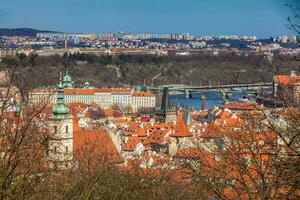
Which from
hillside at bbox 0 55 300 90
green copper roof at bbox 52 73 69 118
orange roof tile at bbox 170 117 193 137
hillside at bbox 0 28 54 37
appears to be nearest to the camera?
green copper roof at bbox 52 73 69 118

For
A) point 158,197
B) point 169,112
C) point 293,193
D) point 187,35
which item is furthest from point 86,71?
point 187,35

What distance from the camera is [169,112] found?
20.0m

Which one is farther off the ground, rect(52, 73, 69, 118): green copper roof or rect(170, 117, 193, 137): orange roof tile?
rect(52, 73, 69, 118): green copper roof

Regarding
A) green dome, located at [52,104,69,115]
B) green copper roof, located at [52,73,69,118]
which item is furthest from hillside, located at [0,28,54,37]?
green dome, located at [52,104,69,115]

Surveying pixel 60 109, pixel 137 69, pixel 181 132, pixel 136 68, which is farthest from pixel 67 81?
pixel 60 109

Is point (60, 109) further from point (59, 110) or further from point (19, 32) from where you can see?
point (19, 32)

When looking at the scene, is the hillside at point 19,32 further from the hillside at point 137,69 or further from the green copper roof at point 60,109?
the green copper roof at point 60,109

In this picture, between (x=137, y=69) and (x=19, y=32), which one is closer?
(x=137, y=69)

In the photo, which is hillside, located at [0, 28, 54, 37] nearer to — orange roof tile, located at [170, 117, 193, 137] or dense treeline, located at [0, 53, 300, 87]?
dense treeline, located at [0, 53, 300, 87]

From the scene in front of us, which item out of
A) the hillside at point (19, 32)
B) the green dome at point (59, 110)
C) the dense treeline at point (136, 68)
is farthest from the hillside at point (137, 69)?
the green dome at point (59, 110)

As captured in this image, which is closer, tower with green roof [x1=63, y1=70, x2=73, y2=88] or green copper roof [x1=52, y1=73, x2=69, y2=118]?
green copper roof [x1=52, y1=73, x2=69, y2=118]

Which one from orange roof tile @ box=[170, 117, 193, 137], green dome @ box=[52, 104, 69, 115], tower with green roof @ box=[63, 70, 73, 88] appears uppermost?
green dome @ box=[52, 104, 69, 115]

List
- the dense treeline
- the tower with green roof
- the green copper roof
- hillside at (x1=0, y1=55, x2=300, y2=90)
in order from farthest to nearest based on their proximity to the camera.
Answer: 1. the dense treeline
2. hillside at (x1=0, y1=55, x2=300, y2=90)
3. the tower with green roof
4. the green copper roof

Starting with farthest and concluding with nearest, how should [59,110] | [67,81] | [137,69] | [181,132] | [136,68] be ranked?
[136,68], [137,69], [67,81], [181,132], [59,110]
